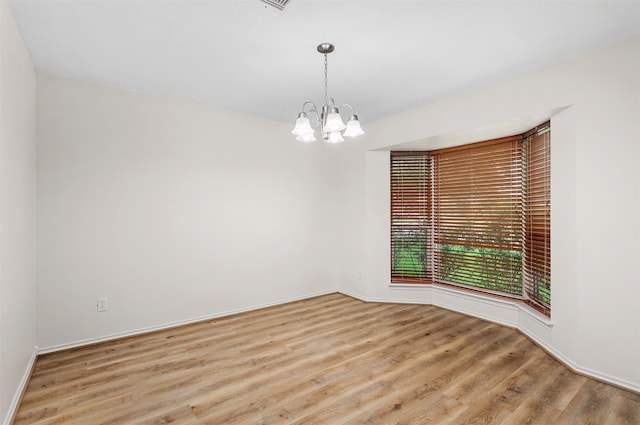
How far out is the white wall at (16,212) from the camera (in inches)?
74.5

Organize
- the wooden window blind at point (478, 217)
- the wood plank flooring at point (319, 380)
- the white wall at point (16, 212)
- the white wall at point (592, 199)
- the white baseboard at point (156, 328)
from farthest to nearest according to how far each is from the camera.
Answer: the wooden window blind at point (478, 217), the white baseboard at point (156, 328), the white wall at point (592, 199), the wood plank flooring at point (319, 380), the white wall at point (16, 212)

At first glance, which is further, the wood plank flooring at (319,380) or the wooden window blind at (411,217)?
the wooden window blind at (411,217)

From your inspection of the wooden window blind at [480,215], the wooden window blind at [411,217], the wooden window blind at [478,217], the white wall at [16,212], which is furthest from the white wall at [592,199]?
the white wall at [16,212]

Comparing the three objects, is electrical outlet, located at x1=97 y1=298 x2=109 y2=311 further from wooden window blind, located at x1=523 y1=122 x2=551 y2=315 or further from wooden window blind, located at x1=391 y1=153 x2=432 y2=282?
wooden window blind, located at x1=523 y1=122 x2=551 y2=315

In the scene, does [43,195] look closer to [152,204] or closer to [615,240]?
[152,204]

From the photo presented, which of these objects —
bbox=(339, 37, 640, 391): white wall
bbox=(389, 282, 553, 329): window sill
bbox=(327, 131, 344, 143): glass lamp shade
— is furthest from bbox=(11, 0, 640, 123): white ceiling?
bbox=(389, 282, 553, 329): window sill

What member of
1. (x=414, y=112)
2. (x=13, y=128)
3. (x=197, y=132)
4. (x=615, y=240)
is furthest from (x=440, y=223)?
(x=13, y=128)

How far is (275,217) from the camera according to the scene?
445 cm

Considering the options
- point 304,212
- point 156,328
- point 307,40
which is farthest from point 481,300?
point 156,328

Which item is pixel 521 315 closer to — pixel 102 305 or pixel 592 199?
pixel 592 199

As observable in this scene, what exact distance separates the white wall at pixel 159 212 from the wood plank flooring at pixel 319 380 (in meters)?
0.41

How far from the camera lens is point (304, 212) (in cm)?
474

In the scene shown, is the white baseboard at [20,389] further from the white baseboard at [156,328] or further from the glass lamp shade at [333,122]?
the glass lamp shade at [333,122]

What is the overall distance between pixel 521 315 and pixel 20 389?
4.53 metres
